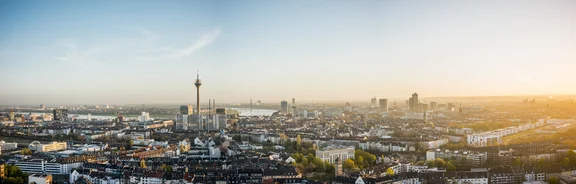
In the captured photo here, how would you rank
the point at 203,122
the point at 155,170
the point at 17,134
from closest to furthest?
the point at 155,170, the point at 17,134, the point at 203,122

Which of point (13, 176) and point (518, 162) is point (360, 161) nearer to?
point (518, 162)

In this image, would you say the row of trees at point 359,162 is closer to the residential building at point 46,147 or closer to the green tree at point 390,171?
the green tree at point 390,171

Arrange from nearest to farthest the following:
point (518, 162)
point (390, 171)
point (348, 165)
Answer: point (390, 171) < point (348, 165) < point (518, 162)

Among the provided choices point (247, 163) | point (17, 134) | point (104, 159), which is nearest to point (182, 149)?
point (104, 159)

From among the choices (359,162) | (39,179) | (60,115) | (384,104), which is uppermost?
(384,104)

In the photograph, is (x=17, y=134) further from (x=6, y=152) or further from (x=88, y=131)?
(x=6, y=152)

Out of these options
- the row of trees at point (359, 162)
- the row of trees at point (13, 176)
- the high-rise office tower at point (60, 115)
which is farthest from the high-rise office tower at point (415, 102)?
the row of trees at point (13, 176)

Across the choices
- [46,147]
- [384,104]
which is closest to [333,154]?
[46,147]

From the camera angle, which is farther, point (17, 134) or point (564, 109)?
point (564, 109)

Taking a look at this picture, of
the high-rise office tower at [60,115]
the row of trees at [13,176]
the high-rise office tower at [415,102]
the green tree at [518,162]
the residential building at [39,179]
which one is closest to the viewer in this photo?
the row of trees at [13,176]

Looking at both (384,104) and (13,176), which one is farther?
(384,104)

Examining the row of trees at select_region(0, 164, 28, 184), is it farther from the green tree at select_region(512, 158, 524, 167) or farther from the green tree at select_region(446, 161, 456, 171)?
the green tree at select_region(512, 158, 524, 167)
